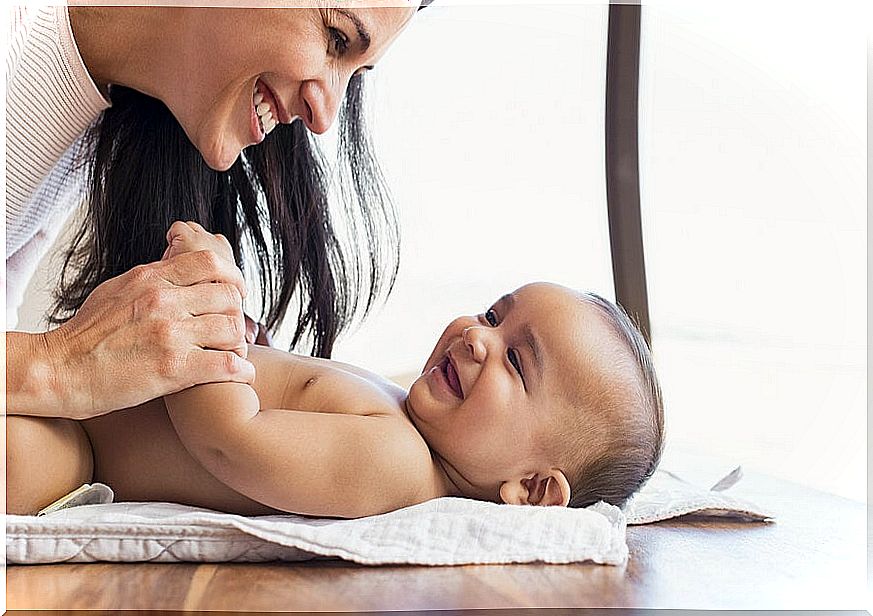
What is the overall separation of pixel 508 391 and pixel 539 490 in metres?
0.09

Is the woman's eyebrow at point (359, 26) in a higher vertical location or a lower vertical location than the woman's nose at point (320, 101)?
higher

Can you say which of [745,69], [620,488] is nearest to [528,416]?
[620,488]

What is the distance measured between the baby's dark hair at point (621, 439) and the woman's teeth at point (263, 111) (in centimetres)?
45

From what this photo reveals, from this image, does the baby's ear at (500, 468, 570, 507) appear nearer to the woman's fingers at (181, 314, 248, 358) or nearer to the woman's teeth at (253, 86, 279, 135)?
the woman's fingers at (181, 314, 248, 358)

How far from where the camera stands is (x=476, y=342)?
0.92 metres

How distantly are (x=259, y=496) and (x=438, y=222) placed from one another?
1101 mm

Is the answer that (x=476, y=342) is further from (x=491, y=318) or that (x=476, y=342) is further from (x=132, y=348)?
(x=132, y=348)

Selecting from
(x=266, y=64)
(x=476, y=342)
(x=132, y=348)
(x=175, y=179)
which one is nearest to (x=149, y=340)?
(x=132, y=348)

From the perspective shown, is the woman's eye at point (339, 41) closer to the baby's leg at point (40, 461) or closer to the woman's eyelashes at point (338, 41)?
the woman's eyelashes at point (338, 41)

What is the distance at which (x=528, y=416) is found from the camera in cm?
89

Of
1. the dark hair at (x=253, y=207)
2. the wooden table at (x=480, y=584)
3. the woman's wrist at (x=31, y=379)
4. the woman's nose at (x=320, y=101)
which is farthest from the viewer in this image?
the dark hair at (x=253, y=207)

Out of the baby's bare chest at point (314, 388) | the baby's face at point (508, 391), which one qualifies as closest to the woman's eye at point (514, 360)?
the baby's face at point (508, 391)

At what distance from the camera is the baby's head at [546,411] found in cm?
89

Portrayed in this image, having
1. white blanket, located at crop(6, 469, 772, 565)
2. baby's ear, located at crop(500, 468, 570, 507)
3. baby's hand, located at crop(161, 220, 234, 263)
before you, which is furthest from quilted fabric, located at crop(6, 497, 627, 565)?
baby's hand, located at crop(161, 220, 234, 263)
